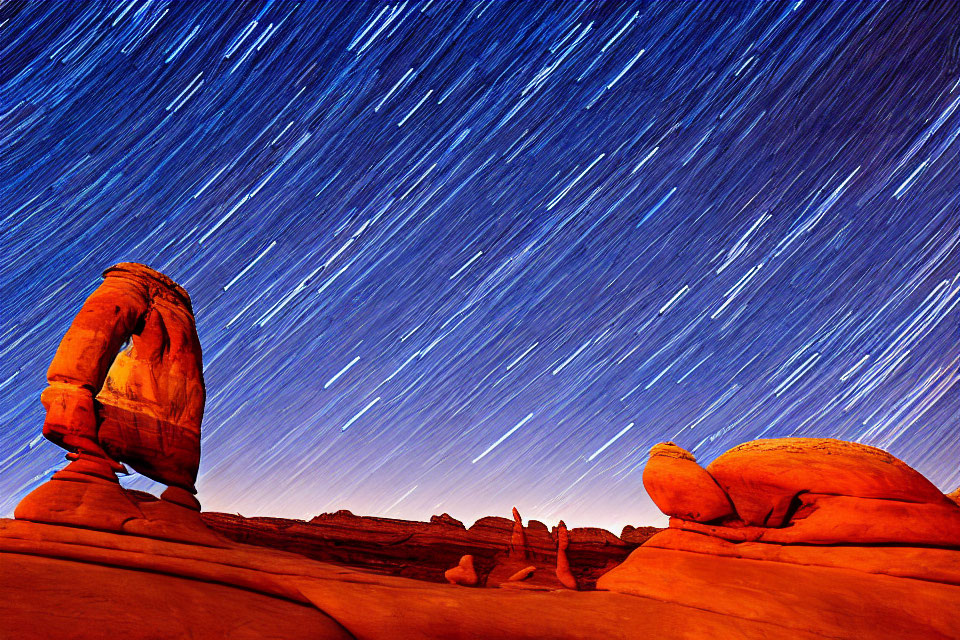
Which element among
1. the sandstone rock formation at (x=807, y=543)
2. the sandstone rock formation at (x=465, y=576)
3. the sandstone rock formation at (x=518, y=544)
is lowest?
the sandstone rock formation at (x=807, y=543)

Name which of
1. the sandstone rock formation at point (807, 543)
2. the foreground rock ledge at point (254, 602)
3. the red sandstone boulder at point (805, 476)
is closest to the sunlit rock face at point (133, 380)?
the foreground rock ledge at point (254, 602)

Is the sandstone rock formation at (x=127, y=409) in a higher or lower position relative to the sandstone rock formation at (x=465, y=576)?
higher

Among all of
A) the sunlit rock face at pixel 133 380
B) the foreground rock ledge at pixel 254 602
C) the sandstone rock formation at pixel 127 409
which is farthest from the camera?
the sunlit rock face at pixel 133 380

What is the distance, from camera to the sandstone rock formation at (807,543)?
25.0 ft

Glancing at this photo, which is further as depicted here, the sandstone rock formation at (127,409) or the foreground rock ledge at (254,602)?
the sandstone rock formation at (127,409)

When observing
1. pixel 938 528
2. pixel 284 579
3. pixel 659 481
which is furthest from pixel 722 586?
pixel 284 579

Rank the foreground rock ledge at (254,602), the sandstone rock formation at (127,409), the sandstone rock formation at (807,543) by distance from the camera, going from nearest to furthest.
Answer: the foreground rock ledge at (254,602)
the sandstone rock formation at (807,543)
the sandstone rock formation at (127,409)

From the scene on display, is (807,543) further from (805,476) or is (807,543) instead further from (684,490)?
(684,490)

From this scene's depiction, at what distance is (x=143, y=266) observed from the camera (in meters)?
12.2

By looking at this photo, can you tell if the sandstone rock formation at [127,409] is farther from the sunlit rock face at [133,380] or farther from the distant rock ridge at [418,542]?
the distant rock ridge at [418,542]

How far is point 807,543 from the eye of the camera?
9.26 meters

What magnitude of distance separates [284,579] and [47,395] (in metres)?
5.63

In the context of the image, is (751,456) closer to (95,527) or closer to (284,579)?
(284,579)

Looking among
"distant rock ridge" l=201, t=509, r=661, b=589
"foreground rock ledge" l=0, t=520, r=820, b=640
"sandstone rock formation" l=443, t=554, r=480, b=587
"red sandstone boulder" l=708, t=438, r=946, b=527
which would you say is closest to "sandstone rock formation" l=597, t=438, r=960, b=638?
"red sandstone boulder" l=708, t=438, r=946, b=527
